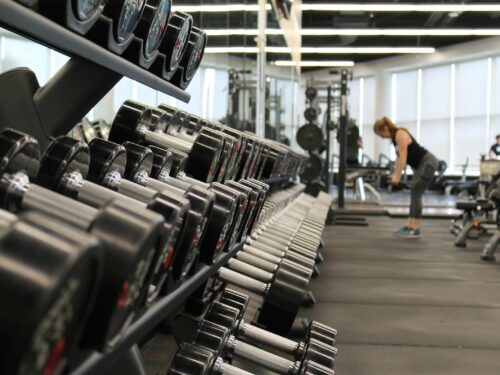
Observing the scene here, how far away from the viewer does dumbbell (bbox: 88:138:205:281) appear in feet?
3.50

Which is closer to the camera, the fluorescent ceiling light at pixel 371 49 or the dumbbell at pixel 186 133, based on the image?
the dumbbell at pixel 186 133

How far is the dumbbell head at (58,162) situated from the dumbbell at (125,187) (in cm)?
14

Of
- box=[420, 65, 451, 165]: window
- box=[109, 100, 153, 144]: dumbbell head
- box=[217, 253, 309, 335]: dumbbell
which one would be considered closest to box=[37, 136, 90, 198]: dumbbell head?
box=[109, 100, 153, 144]: dumbbell head

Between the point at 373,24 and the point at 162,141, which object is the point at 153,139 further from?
the point at 373,24

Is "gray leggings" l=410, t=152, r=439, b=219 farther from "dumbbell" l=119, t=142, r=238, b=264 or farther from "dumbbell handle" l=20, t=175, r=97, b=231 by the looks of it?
"dumbbell handle" l=20, t=175, r=97, b=231

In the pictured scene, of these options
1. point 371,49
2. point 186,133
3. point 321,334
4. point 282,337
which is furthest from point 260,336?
point 371,49

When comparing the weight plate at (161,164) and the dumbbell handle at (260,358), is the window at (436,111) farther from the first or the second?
the weight plate at (161,164)

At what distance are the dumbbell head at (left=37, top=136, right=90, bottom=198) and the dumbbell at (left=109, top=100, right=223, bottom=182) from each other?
613 millimetres

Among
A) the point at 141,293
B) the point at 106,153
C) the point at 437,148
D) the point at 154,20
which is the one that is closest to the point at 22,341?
the point at 141,293

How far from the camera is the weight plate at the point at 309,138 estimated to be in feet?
29.9

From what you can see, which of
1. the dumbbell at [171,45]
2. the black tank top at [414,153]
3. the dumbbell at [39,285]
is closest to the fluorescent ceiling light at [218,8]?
the dumbbell at [171,45]

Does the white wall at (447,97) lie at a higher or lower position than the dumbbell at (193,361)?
higher

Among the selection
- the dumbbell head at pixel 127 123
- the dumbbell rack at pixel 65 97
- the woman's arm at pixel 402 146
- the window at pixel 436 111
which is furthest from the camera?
the window at pixel 436 111

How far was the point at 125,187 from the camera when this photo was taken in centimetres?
116
